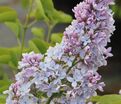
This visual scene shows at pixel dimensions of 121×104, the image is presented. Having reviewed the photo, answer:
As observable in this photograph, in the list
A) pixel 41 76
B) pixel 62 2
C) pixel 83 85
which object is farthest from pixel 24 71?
pixel 62 2

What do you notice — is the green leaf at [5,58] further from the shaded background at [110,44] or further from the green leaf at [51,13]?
the shaded background at [110,44]

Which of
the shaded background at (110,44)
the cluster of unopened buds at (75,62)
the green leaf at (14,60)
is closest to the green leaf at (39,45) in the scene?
the green leaf at (14,60)

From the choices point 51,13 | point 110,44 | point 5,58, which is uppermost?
point 110,44

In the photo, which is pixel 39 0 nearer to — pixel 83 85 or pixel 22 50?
pixel 22 50

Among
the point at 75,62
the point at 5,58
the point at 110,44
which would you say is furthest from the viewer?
the point at 110,44

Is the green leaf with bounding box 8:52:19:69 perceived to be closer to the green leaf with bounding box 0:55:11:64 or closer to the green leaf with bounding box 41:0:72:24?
the green leaf with bounding box 0:55:11:64

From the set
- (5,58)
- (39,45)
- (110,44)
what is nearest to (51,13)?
(39,45)

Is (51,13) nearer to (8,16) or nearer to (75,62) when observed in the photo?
(8,16)

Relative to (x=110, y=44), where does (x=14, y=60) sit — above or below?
below

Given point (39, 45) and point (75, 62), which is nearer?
point (75, 62)
